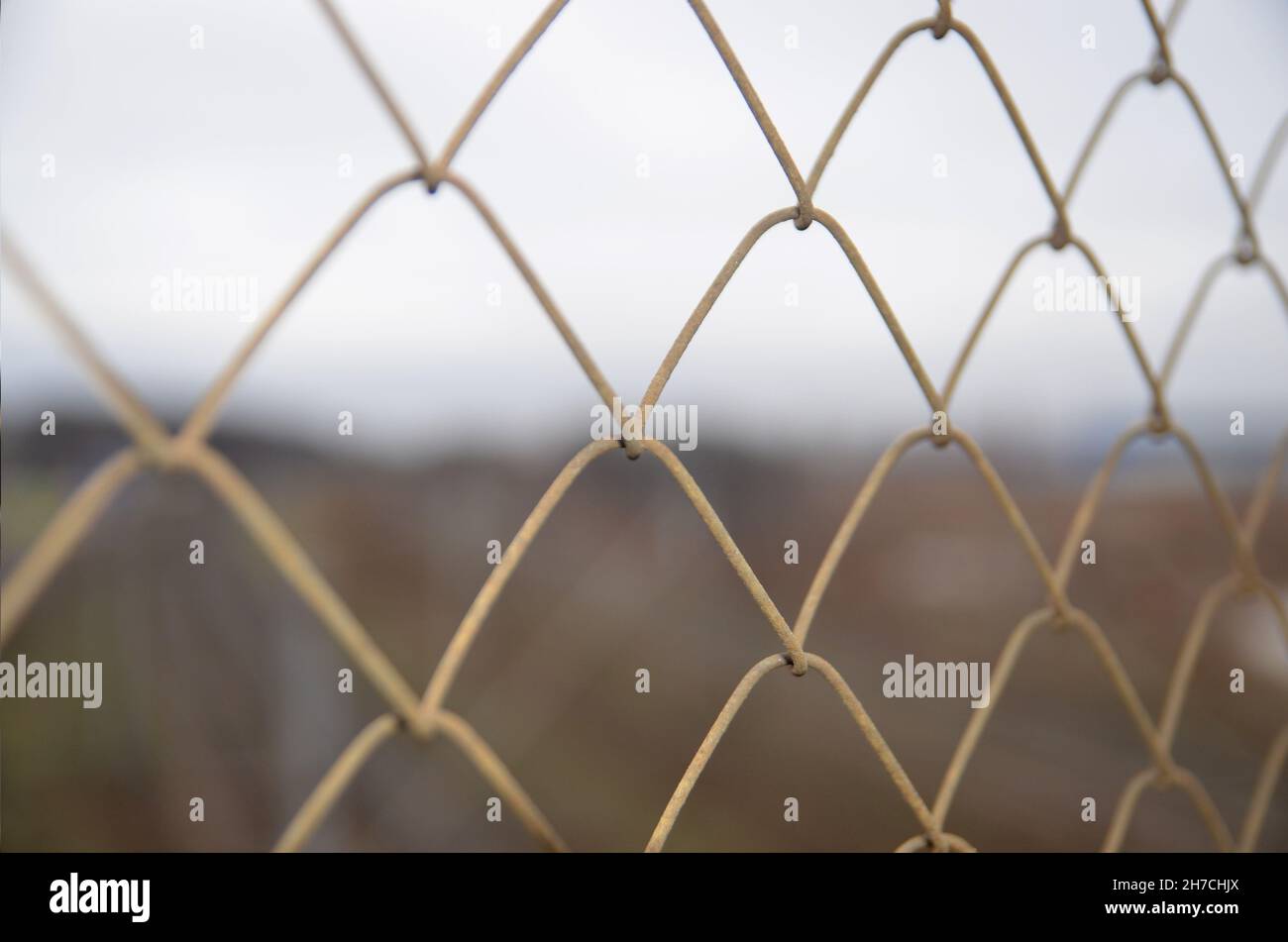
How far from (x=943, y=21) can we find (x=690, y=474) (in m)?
0.26

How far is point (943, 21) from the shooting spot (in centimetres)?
44

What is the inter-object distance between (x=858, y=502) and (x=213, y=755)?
416 cm

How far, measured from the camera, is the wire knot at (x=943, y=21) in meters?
0.43

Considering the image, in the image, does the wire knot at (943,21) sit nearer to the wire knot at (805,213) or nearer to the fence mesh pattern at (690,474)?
the fence mesh pattern at (690,474)

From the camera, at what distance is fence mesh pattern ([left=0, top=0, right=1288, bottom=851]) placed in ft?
0.74

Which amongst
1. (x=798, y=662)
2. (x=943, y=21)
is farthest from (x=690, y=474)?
(x=943, y=21)

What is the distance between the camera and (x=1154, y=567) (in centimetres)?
353
